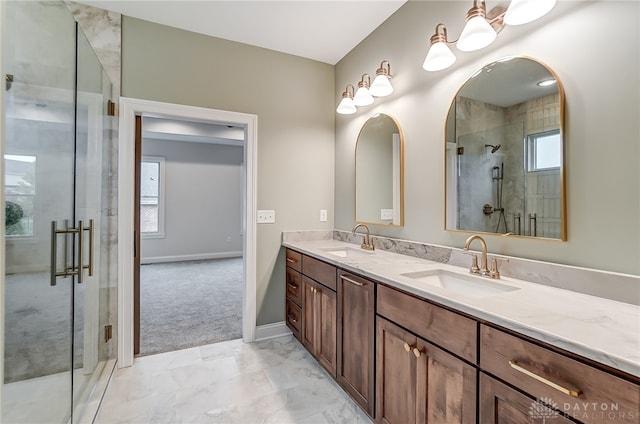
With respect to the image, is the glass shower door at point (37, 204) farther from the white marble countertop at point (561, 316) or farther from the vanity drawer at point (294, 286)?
the white marble countertop at point (561, 316)

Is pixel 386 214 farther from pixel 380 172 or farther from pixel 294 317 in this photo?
pixel 294 317

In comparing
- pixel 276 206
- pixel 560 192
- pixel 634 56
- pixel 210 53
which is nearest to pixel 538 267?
pixel 560 192

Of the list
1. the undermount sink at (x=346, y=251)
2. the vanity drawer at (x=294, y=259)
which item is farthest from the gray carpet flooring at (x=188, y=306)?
the undermount sink at (x=346, y=251)

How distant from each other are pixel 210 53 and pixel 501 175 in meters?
2.45

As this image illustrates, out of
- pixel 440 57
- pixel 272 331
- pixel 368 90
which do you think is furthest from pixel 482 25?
pixel 272 331

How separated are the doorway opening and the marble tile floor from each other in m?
1.60

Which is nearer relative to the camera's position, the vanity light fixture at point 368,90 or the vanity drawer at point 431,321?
the vanity drawer at point 431,321

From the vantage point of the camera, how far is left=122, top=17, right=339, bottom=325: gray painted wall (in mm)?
2346

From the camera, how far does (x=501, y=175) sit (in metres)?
1.54

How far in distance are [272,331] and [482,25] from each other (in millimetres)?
2738

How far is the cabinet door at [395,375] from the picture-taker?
1.30 m

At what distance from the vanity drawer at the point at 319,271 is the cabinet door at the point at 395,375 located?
477mm

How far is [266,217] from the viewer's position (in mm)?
2742

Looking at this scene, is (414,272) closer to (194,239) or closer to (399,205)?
(399,205)
